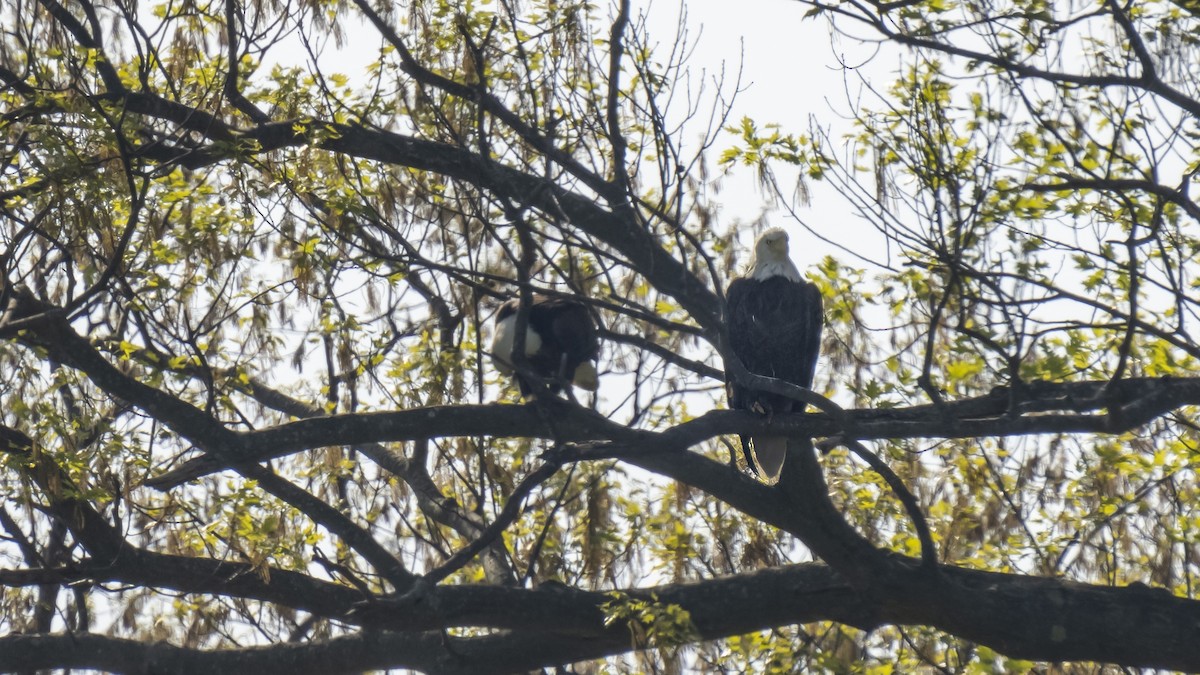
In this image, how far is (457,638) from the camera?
4.00 meters

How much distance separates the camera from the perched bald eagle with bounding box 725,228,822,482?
477cm

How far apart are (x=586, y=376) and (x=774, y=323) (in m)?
0.93

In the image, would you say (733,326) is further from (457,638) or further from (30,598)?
(30,598)

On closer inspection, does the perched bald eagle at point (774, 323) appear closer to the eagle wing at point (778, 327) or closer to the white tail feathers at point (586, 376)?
the eagle wing at point (778, 327)

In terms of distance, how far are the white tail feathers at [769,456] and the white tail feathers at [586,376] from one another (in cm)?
99

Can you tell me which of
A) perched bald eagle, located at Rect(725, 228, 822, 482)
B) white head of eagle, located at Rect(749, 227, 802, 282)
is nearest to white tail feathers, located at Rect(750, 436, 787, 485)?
perched bald eagle, located at Rect(725, 228, 822, 482)

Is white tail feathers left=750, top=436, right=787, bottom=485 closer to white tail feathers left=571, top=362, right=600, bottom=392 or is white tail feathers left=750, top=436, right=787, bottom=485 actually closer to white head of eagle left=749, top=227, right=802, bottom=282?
white head of eagle left=749, top=227, right=802, bottom=282

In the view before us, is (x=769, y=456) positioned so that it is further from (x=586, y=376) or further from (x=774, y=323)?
(x=586, y=376)

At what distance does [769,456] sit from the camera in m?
4.38

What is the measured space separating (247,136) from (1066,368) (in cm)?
248

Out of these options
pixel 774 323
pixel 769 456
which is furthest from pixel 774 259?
pixel 769 456

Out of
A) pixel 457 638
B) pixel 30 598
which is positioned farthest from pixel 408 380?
pixel 30 598

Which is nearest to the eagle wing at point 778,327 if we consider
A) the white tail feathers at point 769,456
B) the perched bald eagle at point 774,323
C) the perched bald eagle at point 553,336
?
the perched bald eagle at point 774,323

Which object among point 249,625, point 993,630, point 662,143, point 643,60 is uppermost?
point 643,60
